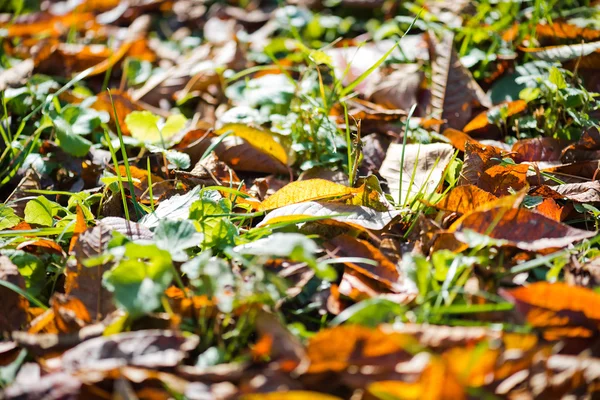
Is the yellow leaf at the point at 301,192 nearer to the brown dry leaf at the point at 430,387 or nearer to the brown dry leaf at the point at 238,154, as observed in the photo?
the brown dry leaf at the point at 238,154

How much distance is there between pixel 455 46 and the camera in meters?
2.40

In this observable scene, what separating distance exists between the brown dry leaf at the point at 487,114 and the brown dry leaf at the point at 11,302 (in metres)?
1.49

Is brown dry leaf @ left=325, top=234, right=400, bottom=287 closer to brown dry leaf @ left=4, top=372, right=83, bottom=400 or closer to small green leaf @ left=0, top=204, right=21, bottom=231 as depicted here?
brown dry leaf @ left=4, top=372, right=83, bottom=400

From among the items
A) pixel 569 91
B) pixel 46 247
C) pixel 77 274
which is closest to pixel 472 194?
pixel 569 91

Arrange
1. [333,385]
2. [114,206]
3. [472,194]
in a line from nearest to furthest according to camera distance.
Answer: [333,385], [472,194], [114,206]

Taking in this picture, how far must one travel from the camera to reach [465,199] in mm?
1501

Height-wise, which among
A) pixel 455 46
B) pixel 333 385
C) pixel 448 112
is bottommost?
pixel 333 385

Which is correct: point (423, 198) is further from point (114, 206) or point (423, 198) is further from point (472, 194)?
point (114, 206)

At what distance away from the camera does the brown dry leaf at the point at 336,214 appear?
1496 mm

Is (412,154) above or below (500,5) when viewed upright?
below

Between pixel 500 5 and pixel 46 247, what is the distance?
6.91 feet

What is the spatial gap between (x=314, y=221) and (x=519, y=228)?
511 mm

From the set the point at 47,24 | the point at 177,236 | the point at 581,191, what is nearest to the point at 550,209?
the point at 581,191

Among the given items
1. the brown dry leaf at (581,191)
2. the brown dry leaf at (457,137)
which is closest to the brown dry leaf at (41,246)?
the brown dry leaf at (457,137)
